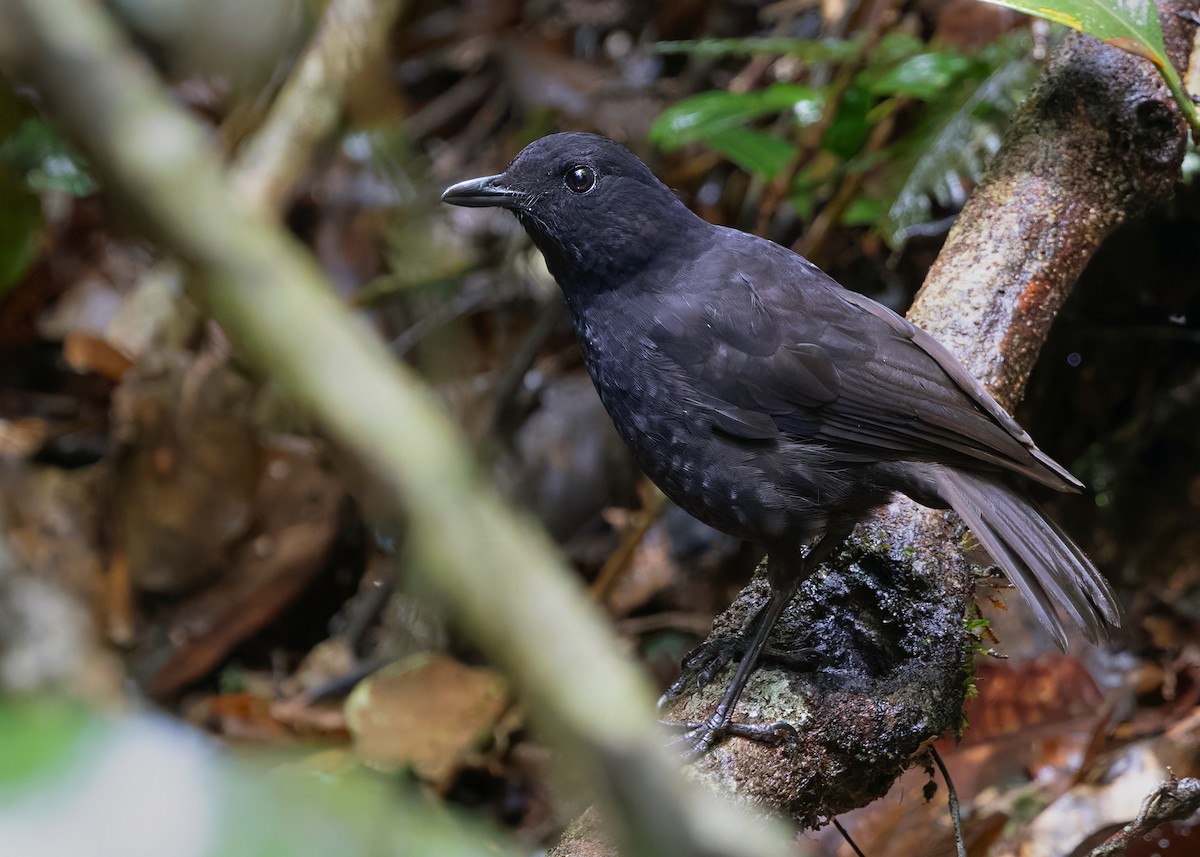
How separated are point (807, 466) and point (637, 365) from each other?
513mm

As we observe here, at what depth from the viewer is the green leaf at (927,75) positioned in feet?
13.2

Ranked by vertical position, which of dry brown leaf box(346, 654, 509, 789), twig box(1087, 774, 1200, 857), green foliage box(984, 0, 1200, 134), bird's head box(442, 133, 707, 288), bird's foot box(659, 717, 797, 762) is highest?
green foliage box(984, 0, 1200, 134)

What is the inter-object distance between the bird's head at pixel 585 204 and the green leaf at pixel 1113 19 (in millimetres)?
1025

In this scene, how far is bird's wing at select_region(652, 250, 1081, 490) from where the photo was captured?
8.79 feet

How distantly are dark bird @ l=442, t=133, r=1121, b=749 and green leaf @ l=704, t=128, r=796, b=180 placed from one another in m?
1.38

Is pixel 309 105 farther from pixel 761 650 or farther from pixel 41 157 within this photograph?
pixel 761 650

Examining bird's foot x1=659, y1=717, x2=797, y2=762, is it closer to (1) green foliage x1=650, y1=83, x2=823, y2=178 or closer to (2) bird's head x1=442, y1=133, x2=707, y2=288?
(2) bird's head x1=442, y1=133, x2=707, y2=288

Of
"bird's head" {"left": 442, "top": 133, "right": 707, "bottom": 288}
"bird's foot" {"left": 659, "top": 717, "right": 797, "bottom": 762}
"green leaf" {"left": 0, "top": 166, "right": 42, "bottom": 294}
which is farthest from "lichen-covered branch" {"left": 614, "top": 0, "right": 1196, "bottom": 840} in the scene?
"green leaf" {"left": 0, "top": 166, "right": 42, "bottom": 294}

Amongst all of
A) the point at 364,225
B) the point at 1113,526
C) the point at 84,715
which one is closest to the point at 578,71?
the point at 364,225

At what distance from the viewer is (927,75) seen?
404 centimetres

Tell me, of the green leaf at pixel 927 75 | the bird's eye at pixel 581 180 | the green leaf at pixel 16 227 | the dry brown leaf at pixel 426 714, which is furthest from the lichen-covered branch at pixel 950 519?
the green leaf at pixel 16 227

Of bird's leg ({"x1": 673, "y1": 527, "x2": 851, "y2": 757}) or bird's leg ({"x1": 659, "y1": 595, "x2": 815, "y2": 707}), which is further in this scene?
bird's leg ({"x1": 659, "y1": 595, "x2": 815, "y2": 707})

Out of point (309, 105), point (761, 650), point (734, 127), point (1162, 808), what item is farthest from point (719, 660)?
point (309, 105)

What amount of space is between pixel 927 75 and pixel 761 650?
8.05ft
